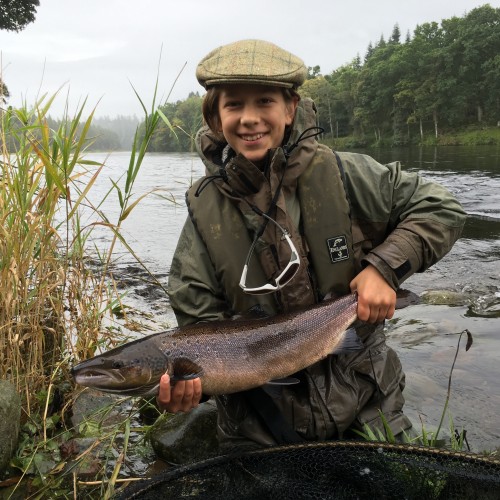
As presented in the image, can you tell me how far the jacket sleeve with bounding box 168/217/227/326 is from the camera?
2.89 m

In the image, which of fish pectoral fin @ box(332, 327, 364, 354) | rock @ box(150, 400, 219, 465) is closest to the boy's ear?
fish pectoral fin @ box(332, 327, 364, 354)

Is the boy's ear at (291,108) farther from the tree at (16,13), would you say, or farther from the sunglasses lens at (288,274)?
the tree at (16,13)

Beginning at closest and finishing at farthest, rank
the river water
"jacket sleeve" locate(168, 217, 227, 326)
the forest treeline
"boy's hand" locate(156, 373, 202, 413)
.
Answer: "boy's hand" locate(156, 373, 202, 413) < "jacket sleeve" locate(168, 217, 227, 326) < the river water < the forest treeline

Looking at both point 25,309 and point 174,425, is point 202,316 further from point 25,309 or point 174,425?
point 25,309

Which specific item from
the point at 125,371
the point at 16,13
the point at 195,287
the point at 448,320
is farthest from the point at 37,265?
the point at 16,13

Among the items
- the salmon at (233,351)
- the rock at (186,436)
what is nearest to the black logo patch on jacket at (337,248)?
the salmon at (233,351)

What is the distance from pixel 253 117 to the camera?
2734 mm

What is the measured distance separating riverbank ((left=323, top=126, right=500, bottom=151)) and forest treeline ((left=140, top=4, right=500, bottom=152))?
461 mm

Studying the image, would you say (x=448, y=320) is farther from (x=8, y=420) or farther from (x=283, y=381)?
(x=8, y=420)

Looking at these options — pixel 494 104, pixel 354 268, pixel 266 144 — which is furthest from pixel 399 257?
pixel 494 104

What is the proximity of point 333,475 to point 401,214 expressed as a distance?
1.38 m

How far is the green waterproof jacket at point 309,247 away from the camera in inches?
108

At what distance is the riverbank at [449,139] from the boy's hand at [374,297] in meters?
51.4

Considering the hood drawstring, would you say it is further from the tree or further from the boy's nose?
the tree
